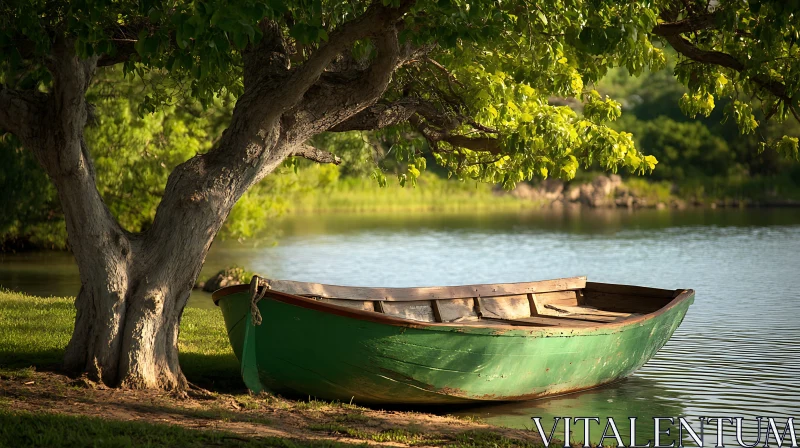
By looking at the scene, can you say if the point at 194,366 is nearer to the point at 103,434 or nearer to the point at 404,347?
the point at 404,347

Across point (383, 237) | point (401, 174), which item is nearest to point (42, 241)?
point (383, 237)

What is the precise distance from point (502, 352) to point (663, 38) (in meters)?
3.95

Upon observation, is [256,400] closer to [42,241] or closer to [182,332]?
[182,332]

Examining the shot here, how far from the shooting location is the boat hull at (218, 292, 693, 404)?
30.8 ft

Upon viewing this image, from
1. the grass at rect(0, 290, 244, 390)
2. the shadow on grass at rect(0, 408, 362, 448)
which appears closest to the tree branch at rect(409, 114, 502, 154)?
the grass at rect(0, 290, 244, 390)

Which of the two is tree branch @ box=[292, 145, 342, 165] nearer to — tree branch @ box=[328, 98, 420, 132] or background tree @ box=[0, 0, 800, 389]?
background tree @ box=[0, 0, 800, 389]

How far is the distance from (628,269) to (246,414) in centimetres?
2086

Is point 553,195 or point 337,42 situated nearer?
point 337,42

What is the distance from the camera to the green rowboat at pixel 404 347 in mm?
9391

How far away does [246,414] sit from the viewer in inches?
343

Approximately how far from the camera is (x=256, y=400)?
30.9ft

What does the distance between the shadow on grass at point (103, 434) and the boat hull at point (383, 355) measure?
1.85 meters

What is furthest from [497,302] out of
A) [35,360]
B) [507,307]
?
[35,360]

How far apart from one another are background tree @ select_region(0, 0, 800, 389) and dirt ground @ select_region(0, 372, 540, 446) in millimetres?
388
